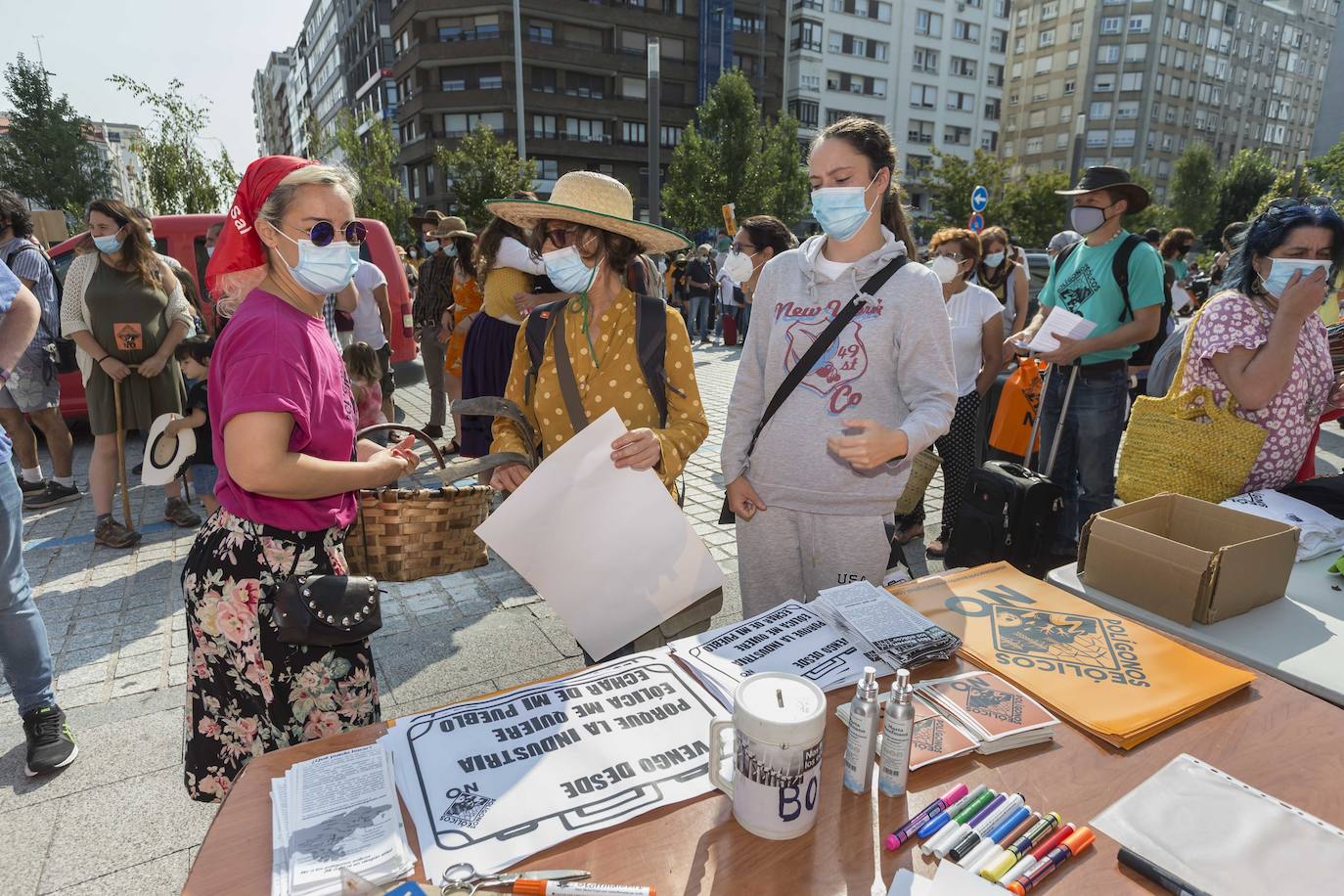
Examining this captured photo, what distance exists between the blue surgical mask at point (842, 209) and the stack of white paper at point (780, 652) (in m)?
1.15

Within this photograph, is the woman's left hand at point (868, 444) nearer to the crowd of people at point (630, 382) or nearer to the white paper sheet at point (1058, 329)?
the crowd of people at point (630, 382)

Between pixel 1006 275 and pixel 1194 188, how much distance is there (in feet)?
195

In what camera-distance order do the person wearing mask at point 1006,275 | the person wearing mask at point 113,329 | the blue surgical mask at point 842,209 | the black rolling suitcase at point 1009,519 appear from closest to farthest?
the blue surgical mask at point 842,209 < the black rolling suitcase at point 1009,519 < the person wearing mask at point 113,329 < the person wearing mask at point 1006,275

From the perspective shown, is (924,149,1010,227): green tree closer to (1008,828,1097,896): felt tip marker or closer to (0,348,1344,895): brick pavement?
(0,348,1344,895): brick pavement

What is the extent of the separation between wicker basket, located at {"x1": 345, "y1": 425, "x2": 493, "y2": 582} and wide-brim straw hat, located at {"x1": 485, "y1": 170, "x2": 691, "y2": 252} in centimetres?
79

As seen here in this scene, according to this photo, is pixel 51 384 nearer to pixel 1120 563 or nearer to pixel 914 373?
pixel 914 373

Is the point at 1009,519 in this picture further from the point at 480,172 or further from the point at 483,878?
the point at 480,172

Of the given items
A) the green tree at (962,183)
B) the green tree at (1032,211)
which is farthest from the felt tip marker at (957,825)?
the green tree at (1032,211)

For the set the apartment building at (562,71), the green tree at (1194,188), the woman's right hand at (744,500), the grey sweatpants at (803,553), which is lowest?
the grey sweatpants at (803,553)

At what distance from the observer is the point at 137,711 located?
2893mm

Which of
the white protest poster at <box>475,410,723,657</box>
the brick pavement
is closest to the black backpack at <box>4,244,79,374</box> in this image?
the brick pavement

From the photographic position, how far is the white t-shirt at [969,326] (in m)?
4.52

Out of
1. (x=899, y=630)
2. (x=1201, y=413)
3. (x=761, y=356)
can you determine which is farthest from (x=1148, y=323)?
(x=899, y=630)

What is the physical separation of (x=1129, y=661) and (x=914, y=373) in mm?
876
